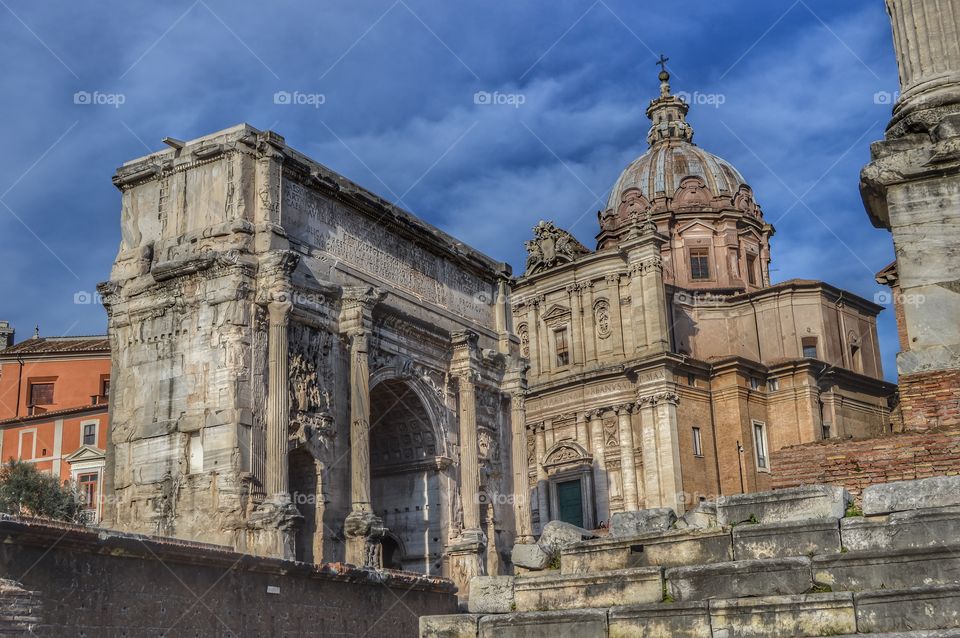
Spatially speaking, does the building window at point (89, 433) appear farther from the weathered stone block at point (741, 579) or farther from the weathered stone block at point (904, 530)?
the weathered stone block at point (904, 530)

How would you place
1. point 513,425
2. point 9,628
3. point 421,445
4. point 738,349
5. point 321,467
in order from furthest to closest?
point 738,349 < point 513,425 < point 421,445 < point 321,467 < point 9,628

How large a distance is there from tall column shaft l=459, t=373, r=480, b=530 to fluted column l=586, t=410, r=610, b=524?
14.8 metres

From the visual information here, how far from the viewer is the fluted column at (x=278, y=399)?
2409 cm

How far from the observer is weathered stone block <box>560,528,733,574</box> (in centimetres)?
900

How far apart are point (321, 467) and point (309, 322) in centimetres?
340

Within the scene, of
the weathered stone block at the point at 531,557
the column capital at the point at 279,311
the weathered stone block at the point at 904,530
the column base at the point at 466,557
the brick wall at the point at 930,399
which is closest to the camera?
the weathered stone block at the point at 904,530

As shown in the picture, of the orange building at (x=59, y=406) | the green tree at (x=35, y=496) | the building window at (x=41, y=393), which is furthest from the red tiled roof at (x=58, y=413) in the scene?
the green tree at (x=35, y=496)

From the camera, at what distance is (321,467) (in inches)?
1018

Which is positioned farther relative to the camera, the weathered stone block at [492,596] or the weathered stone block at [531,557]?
the weathered stone block at [531,557]

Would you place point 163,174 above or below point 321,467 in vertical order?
above

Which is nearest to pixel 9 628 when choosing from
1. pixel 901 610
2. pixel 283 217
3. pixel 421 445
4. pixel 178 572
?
pixel 178 572

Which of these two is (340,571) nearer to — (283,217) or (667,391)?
(283,217)

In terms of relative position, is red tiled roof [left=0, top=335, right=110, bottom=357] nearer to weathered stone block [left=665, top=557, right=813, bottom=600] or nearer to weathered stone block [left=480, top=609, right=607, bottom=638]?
weathered stone block [left=480, top=609, right=607, bottom=638]

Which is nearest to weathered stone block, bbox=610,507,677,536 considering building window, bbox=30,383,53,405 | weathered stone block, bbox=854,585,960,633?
weathered stone block, bbox=854,585,960,633
